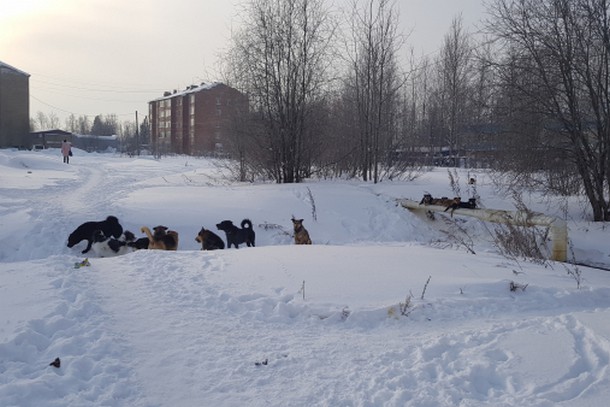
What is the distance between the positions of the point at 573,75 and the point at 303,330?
420 inches

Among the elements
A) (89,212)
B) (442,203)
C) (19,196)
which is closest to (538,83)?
(442,203)

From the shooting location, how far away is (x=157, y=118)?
284 feet

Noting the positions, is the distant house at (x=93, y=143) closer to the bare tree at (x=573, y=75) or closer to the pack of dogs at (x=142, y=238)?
the pack of dogs at (x=142, y=238)

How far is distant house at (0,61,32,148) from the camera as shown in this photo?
172ft

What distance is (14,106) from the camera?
177 feet

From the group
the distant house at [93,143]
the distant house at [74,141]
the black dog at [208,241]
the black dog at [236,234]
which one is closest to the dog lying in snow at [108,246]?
the black dog at [208,241]

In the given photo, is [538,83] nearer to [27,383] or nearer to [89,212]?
[89,212]

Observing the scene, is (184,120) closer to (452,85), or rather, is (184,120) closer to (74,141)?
(74,141)

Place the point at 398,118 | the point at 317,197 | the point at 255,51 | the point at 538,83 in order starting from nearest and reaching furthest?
the point at 538,83
the point at 317,197
the point at 255,51
the point at 398,118

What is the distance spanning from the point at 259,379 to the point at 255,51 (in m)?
15.3

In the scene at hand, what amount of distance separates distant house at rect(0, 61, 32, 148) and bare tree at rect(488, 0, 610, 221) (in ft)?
175

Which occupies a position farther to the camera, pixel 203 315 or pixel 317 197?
pixel 317 197

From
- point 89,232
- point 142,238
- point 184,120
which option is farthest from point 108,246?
point 184,120

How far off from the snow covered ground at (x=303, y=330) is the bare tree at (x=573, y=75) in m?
6.40
